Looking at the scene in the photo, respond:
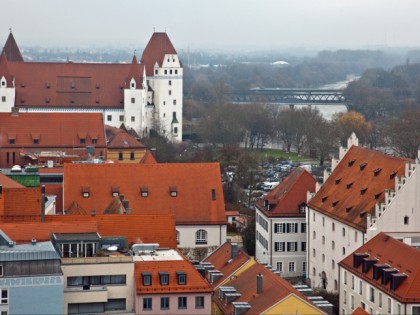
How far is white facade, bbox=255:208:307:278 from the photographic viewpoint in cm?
7806

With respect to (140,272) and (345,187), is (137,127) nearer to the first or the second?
(345,187)

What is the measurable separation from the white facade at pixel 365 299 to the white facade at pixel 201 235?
12175mm

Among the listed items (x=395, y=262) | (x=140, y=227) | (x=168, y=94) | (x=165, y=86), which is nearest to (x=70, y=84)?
(x=165, y=86)

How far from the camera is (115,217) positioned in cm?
6097

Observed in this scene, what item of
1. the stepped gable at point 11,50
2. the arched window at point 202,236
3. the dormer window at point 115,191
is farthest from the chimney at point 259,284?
the stepped gable at point 11,50

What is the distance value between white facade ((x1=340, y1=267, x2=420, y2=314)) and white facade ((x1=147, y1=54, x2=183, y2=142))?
8596cm

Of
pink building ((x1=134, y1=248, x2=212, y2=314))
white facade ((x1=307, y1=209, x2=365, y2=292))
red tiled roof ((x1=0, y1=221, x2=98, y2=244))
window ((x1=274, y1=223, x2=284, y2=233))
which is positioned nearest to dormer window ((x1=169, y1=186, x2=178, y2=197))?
window ((x1=274, y1=223, x2=284, y2=233))

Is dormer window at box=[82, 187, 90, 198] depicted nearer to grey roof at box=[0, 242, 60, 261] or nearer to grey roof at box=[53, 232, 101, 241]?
grey roof at box=[53, 232, 101, 241]

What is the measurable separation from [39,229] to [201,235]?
774 inches

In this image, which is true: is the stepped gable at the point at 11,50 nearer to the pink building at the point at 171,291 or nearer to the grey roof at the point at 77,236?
the grey roof at the point at 77,236

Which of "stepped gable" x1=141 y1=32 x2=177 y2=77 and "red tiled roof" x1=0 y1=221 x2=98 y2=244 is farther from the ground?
"stepped gable" x1=141 y1=32 x2=177 y2=77

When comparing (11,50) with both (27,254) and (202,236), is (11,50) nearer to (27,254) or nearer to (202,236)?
(202,236)

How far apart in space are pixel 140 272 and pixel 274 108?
445 ft

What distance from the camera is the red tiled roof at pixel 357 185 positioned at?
→ 68.0 metres
